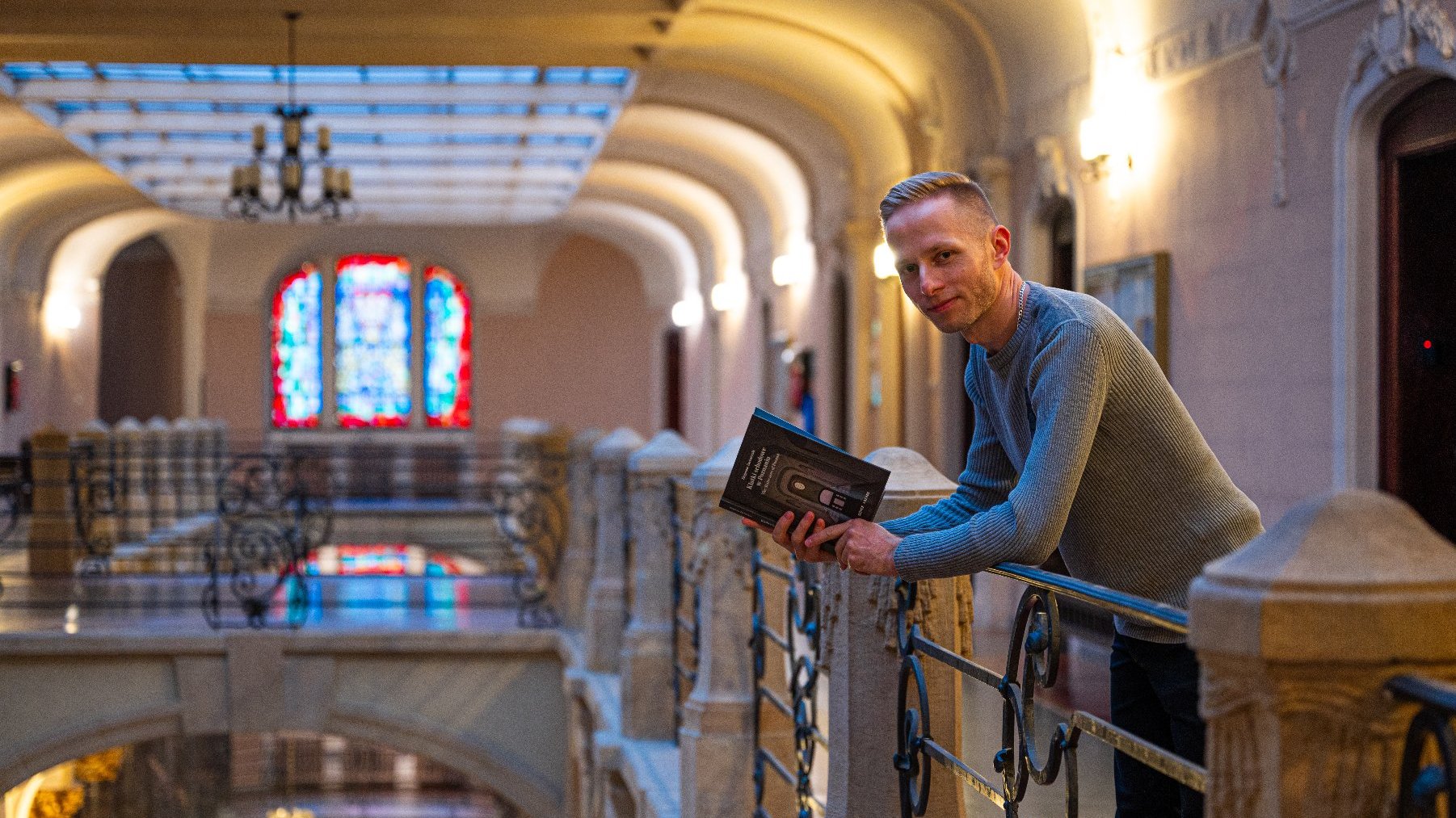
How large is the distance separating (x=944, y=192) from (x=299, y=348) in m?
23.3

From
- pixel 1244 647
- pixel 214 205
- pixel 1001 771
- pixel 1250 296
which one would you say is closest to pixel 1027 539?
pixel 1001 771

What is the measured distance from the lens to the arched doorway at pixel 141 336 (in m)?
25.2

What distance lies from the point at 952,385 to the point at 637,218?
39.6 feet

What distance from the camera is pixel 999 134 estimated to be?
31.8 feet

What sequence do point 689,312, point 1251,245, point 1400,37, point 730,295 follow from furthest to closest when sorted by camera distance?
point 689,312 → point 730,295 → point 1251,245 → point 1400,37

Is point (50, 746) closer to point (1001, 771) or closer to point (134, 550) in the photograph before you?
point (134, 550)

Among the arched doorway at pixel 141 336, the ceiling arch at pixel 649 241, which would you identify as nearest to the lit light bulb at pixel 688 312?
the ceiling arch at pixel 649 241

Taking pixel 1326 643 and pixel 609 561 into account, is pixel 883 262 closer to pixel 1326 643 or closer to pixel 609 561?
pixel 609 561

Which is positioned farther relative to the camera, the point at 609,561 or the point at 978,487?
the point at 609,561

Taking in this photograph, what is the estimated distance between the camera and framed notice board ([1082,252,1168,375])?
294 inches

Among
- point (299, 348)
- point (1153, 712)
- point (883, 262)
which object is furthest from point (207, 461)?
point (1153, 712)

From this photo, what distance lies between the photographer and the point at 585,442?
9695 millimetres

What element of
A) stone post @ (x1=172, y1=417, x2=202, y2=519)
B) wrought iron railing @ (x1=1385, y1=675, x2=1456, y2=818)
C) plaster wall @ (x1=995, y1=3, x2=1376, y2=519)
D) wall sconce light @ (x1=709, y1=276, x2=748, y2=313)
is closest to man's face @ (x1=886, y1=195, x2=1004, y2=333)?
wrought iron railing @ (x1=1385, y1=675, x2=1456, y2=818)

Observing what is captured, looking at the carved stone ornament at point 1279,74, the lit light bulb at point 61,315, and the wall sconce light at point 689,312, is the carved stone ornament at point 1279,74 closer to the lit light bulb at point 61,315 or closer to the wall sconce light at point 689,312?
the wall sconce light at point 689,312
